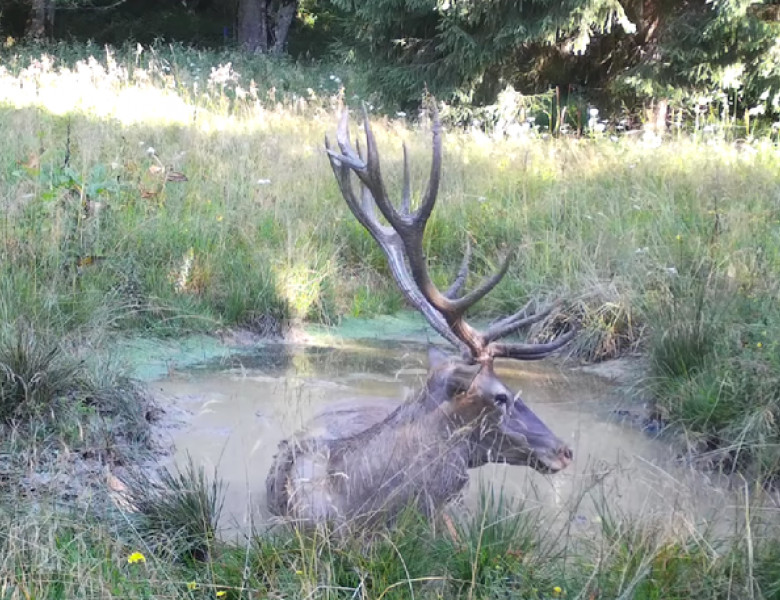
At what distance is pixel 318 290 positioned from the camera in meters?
7.65

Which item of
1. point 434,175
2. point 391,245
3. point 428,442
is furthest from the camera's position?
point 391,245

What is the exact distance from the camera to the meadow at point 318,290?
3.26 m

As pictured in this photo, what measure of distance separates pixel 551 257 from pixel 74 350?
3835 mm

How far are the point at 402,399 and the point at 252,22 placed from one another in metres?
23.8

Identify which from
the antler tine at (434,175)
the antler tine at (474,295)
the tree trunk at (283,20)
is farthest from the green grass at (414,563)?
the tree trunk at (283,20)

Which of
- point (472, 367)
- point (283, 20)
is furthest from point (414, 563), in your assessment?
point (283, 20)

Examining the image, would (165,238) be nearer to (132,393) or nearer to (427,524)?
(132,393)

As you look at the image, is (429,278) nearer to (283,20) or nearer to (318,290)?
(318,290)

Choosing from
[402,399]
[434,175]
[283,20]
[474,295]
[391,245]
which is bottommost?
[402,399]

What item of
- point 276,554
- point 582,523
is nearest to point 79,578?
point 276,554

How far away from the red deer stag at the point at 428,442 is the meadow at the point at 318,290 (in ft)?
0.90

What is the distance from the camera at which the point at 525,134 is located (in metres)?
11.4

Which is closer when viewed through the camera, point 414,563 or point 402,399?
point 414,563

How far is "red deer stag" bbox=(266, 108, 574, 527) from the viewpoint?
12.9 ft
